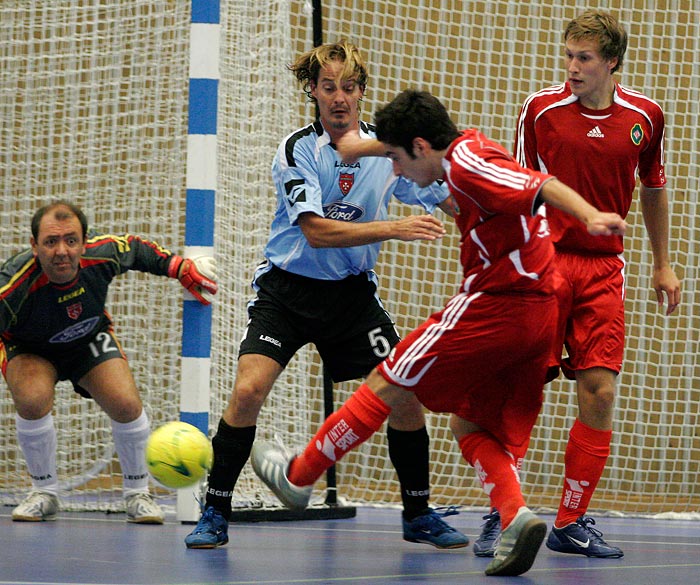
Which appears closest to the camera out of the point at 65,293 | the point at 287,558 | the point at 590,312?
the point at 287,558

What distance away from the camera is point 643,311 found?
7.67 metres

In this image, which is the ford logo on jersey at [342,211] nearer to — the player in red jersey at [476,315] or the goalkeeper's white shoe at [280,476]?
the player in red jersey at [476,315]

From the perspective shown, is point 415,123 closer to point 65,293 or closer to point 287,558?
point 287,558

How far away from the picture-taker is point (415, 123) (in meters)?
3.56

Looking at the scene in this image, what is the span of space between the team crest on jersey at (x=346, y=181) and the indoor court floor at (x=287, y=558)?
54.9 inches

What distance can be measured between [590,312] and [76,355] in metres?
2.49

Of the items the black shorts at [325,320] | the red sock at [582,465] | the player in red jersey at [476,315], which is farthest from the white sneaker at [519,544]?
the black shorts at [325,320]

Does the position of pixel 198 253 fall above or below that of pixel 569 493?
above

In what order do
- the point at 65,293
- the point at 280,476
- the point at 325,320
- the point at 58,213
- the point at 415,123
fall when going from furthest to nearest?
1. the point at 65,293
2. the point at 58,213
3. the point at 325,320
4. the point at 280,476
5. the point at 415,123

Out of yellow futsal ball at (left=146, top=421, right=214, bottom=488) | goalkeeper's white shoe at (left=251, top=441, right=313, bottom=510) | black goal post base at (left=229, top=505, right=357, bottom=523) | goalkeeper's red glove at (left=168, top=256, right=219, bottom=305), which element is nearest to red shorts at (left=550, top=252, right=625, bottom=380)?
goalkeeper's white shoe at (left=251, top=441, right=313, bottom=510)

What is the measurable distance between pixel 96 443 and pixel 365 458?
6.50ft

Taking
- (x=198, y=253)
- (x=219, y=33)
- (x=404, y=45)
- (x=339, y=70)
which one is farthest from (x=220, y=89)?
(x=404, y=45)

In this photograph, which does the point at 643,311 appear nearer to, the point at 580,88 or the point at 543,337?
the point at 580,88

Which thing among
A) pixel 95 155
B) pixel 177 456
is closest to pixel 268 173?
pixel 95 155
